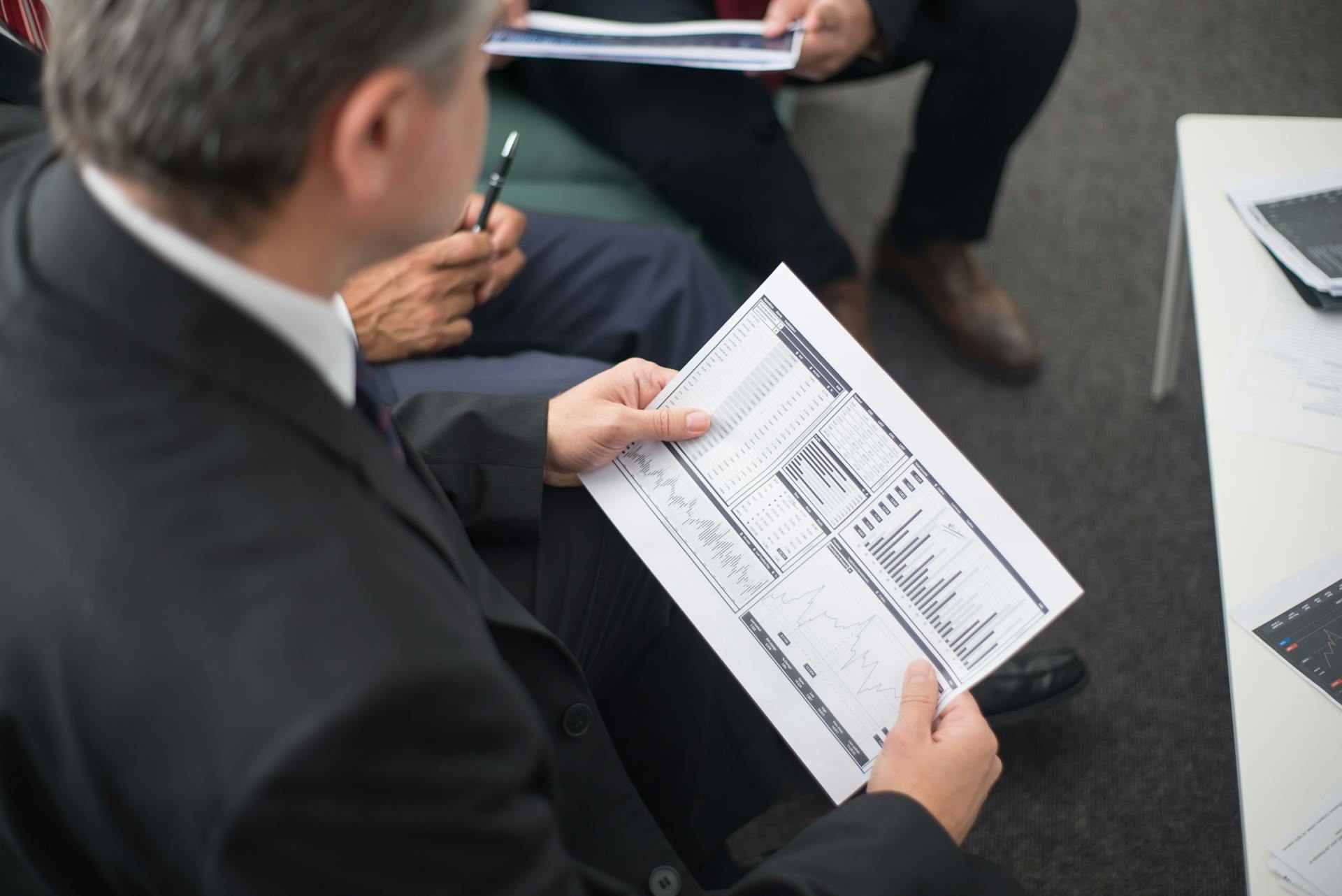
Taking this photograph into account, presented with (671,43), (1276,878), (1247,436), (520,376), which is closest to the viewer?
(1276,878)

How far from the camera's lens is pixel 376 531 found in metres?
0.53

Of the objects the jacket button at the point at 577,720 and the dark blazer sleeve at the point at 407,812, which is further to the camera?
the jacket button at the point at 577,720

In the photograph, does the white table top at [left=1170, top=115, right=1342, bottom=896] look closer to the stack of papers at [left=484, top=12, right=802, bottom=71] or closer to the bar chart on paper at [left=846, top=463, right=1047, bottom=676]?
the bar chart on paper at [left=846, top=463, right=1047, bottom=676]

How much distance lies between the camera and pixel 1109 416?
1.60 m

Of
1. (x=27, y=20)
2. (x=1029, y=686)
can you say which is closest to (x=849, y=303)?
(x=1029, y=686)

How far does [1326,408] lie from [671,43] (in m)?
0.83

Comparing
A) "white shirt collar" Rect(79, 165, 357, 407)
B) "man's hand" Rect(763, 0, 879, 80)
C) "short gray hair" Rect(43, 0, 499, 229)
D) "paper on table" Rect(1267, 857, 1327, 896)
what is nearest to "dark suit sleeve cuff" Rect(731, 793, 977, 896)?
"paper on table" Rect(1267, 857, 1327, 896)

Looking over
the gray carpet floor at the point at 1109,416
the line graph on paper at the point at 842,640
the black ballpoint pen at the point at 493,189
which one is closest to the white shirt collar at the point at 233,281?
the line graph on paper at the point at 842,640

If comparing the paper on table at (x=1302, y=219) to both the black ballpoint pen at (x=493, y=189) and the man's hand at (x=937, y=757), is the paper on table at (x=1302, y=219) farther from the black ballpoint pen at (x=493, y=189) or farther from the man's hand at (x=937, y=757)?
the black ballpoint pen at (x=493, y=189)

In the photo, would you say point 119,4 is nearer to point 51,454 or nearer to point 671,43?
point 51,454

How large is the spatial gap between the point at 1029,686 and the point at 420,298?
91 cm

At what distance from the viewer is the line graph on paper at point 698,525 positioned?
0.85 m

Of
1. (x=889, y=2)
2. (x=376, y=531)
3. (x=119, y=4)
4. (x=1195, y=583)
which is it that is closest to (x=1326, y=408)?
(x=1195, y=583)

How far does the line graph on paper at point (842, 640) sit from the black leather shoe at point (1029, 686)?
482mm
